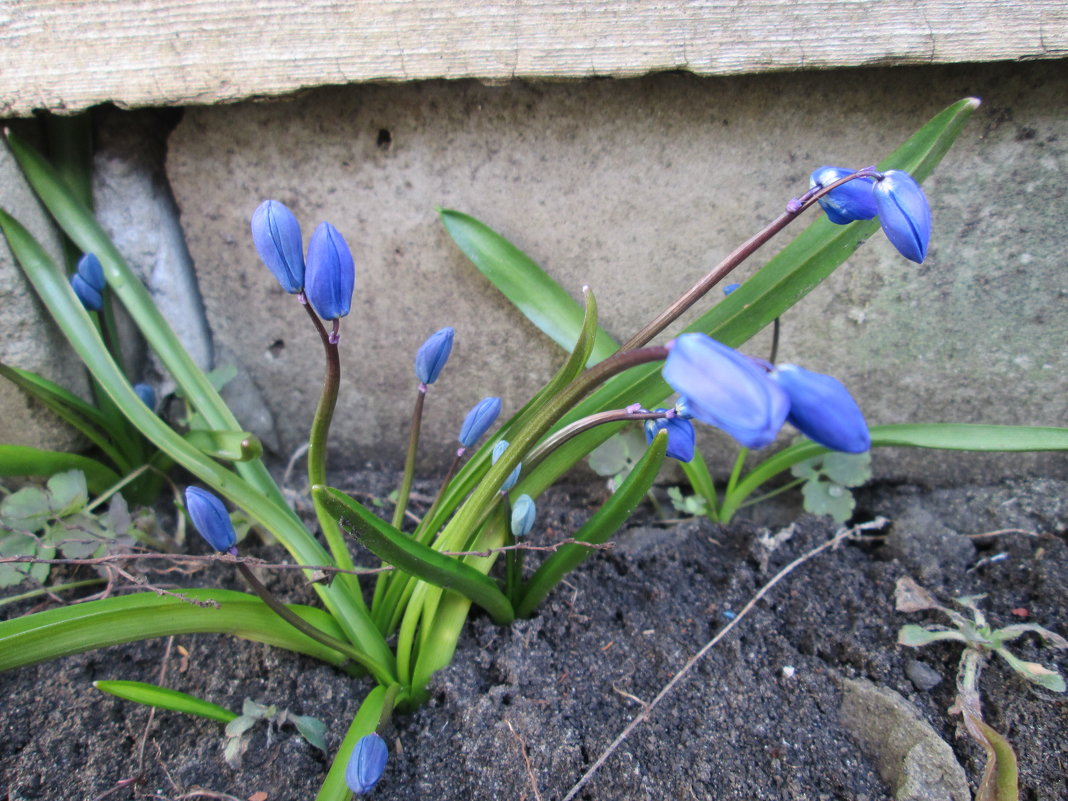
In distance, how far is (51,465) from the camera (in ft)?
4.72

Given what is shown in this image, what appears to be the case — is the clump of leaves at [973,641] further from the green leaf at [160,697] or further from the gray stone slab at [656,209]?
the green leaf at [160,697]

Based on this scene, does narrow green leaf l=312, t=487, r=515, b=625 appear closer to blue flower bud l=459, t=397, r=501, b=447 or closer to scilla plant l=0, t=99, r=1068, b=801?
scilla plant l=0, t=99, r=1068, b=801

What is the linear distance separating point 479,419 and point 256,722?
0.64 meters

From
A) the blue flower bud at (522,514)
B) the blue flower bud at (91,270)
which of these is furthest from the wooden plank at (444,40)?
the blue flower bud at (522,514)

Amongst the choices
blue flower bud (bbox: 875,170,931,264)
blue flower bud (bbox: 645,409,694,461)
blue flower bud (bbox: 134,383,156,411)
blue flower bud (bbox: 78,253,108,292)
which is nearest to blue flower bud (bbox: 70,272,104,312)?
blue flower bud (bbox: 78,253,108,292)

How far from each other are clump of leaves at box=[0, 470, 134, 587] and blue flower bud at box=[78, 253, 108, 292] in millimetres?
401

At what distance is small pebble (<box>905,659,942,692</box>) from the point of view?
3.90 feet

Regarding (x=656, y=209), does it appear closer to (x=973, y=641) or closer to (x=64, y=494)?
(x=973, y=641)

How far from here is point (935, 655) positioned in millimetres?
1233

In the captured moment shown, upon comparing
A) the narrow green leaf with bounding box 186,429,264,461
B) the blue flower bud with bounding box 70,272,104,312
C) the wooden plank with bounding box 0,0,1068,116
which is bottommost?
the narrow green leaf with bounding box 186,429,264,461

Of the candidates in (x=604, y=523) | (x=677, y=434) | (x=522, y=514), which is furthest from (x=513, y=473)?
(x=677, y=434)

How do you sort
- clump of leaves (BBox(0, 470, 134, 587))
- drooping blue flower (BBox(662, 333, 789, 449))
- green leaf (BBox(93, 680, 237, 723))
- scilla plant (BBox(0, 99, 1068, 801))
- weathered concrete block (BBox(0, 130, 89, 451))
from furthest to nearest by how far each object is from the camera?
1. weathered concrete block (BBox(0, 130, 89, 451))
2. clump of leaves (BBox(0, 470, 134, 587))
3. green leaf (BBox(93, 680, 237, 723))
4. scilla plant (BBox(0, 99, 1068, 801))
5. drooping blue flower (BBox(662, 333, 789, 449))

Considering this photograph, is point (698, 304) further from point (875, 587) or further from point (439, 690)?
point (439, 690)

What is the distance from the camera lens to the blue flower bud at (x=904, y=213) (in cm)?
83
